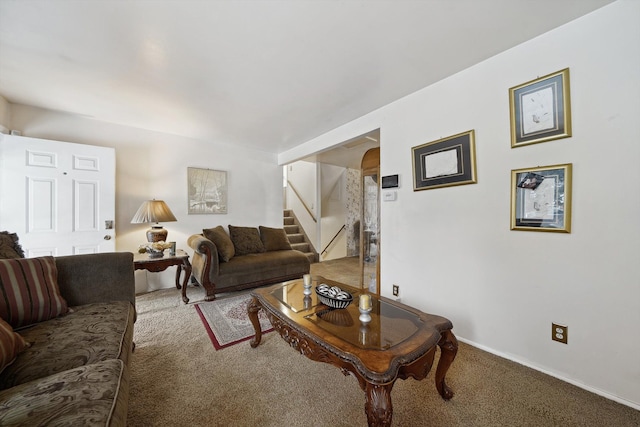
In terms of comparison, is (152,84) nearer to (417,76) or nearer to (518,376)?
(417,76)

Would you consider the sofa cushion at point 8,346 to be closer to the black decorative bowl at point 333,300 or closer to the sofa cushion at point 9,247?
the sofa cushion at point 9,247

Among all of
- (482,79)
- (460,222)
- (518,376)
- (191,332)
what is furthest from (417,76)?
(191,332)

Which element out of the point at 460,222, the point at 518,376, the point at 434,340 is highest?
the point at 460,222

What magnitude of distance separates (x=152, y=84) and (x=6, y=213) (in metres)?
1.97

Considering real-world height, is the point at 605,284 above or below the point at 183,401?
above

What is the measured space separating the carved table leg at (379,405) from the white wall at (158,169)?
3338mm

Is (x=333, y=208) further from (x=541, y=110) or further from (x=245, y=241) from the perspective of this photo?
(x=541, y=110)

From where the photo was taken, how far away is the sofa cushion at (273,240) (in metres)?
3.74

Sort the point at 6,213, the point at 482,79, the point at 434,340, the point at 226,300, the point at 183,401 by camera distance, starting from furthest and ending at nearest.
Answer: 1. the point at 226,300
2. the point at 6,213
3. the point at 482,79
4. the point at 183,401
5. the point at 434,340

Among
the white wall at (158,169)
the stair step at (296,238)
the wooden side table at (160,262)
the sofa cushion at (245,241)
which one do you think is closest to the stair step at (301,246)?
the stair step at (296,238)

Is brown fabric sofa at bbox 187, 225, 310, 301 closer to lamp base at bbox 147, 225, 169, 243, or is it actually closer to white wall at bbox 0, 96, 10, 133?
lamp base at bbox 147, 225, 169, 243

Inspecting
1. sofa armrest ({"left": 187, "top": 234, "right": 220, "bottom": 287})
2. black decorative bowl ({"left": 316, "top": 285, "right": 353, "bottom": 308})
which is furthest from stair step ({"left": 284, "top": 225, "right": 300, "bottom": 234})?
black decorative bowl ({"left": 316, "top": 285, "right": 353, "bottom": 308})

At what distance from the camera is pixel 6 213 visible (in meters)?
2.24

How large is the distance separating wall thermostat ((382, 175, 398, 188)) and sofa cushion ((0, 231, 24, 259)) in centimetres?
292
